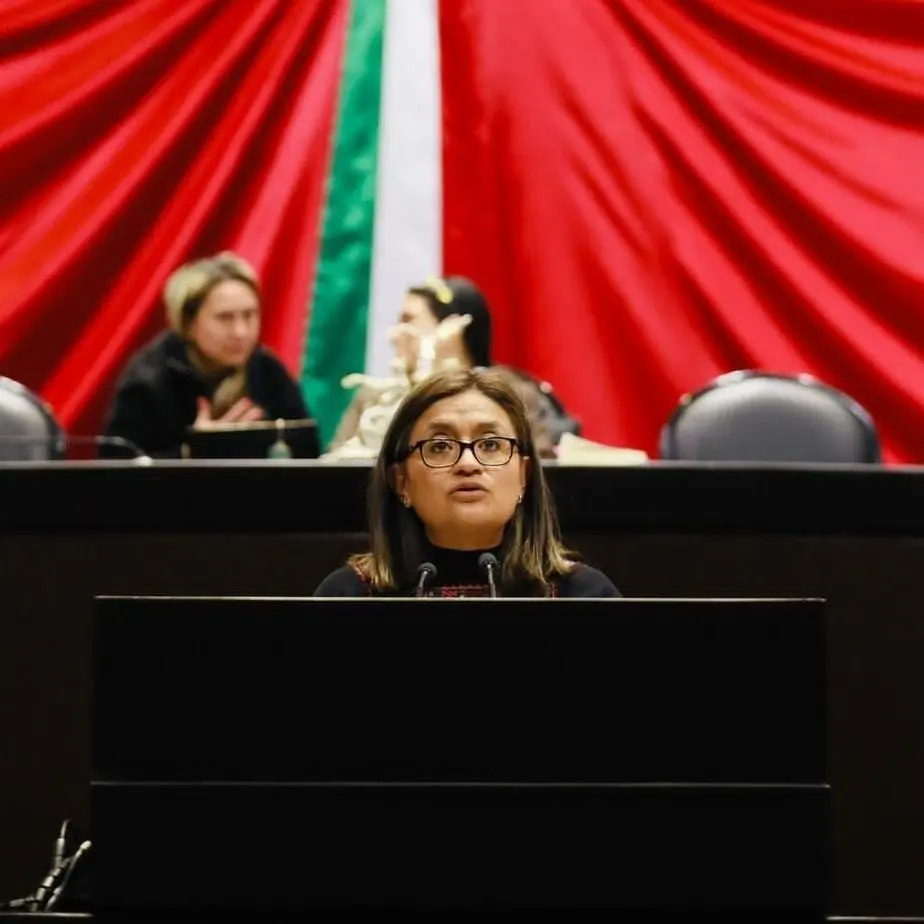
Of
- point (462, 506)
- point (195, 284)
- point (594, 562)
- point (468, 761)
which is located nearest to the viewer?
point (468, 761)

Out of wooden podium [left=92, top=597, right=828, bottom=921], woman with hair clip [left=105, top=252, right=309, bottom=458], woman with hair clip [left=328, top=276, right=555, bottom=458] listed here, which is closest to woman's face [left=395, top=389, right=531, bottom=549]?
wooden podium [left=92, top=597, right=828, bottom=921]

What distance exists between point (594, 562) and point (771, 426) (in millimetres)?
956

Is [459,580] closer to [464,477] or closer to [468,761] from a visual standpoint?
[464,477]

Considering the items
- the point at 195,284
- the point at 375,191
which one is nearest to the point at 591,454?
the point at 195,284

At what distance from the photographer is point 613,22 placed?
4.58m

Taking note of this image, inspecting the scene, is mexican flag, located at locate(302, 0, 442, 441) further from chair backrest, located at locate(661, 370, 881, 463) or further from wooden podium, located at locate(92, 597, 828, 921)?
wooden podium, located at locate(92, 597, 828, 921)

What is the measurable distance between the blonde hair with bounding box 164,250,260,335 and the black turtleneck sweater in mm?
1784

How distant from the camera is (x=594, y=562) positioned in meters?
2.44

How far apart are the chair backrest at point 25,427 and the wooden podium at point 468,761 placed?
1945mm

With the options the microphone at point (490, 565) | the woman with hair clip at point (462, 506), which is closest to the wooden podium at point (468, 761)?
the microphone at point (490, 565)

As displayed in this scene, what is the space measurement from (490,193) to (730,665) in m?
3.37

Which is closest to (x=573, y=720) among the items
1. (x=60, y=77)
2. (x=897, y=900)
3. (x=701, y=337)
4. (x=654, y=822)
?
(x=654, y=822)

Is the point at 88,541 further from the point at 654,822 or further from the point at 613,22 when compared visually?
the point at 613,22

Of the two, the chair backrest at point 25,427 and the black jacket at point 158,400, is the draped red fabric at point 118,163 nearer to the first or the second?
the black jacket at point 158,400
